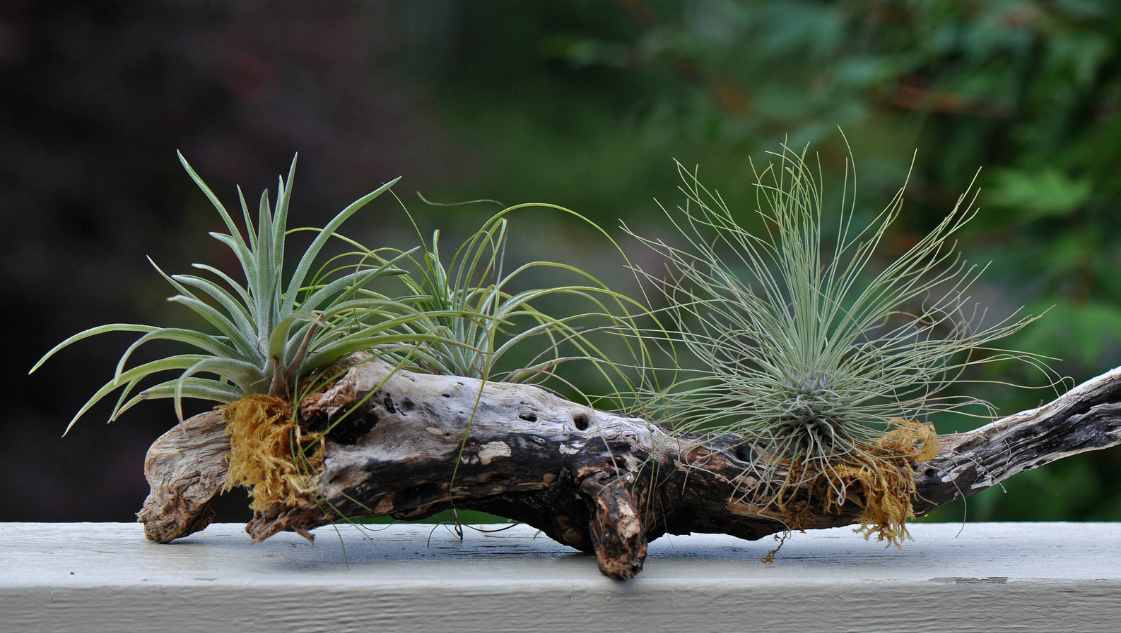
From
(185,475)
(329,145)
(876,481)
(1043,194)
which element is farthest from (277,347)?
(329,145)

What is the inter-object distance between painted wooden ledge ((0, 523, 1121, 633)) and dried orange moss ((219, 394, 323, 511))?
0.26ft

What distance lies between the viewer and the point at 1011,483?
185cm

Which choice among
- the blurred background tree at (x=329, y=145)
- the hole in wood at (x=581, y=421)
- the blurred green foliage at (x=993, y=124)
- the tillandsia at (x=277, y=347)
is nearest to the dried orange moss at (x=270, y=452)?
the tillandsia at (x=277, y=347)

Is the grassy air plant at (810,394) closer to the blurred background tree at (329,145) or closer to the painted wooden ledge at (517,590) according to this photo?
the painted wooden ledge at (517,590)

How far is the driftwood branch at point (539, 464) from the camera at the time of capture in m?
0.75

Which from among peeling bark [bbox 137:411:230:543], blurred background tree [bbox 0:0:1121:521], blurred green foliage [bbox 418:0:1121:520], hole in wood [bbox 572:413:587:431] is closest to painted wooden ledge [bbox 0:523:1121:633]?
peeling bark [bbox 137:411:230:543]

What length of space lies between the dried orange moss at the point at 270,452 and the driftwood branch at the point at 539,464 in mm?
15

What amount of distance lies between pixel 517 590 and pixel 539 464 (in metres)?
0.13

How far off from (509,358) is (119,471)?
1446 millimetres

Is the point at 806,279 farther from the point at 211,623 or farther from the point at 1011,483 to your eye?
the point at 1011,483

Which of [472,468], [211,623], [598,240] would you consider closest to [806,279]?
[472,468]

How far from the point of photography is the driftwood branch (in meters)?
0.75

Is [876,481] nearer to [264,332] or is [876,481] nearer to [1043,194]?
[264,332]

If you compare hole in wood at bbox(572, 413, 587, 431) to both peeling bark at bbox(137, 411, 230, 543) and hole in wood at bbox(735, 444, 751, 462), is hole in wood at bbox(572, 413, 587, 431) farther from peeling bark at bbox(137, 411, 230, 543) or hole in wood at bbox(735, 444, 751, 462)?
peeling bark at bbox(137, 411, 230, 543)
